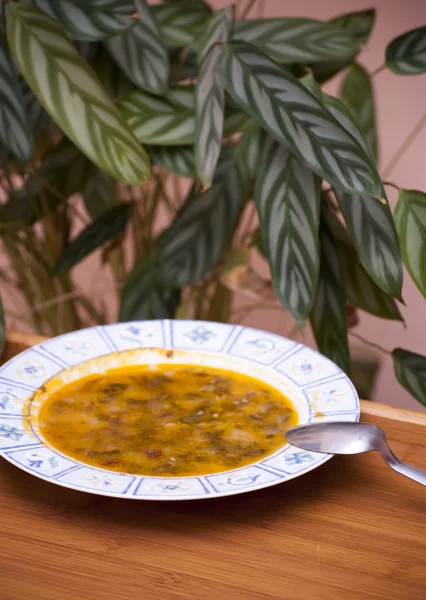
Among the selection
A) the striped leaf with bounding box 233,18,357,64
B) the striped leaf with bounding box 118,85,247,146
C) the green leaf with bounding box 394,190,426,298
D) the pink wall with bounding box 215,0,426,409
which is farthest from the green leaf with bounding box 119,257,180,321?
the pink wall with bounding box 215,0,426,409

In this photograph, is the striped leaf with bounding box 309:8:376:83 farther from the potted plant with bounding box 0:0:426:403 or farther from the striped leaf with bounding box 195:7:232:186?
the striped leaf with bounding box 195:7:232:186

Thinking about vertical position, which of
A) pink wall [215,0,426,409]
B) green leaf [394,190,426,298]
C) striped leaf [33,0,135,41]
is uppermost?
striped leaf [33,0,135,41]

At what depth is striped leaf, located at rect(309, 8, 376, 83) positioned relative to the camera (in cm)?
116

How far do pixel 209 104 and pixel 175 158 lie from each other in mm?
135

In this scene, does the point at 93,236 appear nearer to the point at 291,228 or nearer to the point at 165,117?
the point at 165,117

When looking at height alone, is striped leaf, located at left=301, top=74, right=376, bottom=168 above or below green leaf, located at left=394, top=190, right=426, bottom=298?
above

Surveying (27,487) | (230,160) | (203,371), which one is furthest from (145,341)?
(230,160)

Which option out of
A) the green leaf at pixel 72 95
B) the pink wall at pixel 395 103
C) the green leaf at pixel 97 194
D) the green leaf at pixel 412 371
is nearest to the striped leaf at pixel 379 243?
the green leaf at pixel 412 371

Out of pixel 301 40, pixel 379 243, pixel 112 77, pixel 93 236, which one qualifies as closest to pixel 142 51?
pixel 112 77

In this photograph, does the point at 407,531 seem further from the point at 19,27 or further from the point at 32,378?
the point at 19,27

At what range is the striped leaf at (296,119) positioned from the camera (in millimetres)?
824

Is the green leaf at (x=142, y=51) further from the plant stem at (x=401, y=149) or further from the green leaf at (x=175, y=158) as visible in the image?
the plant stem at (x=401, y=149)

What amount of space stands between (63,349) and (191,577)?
1.09 ft

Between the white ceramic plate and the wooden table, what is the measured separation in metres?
0.03
